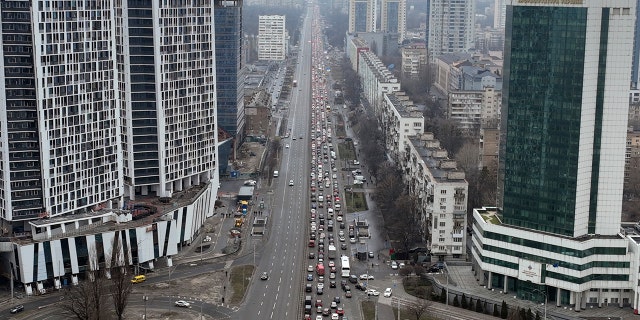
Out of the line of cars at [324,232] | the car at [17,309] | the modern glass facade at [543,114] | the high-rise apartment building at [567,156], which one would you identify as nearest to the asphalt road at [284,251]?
the line of cars at [324,232]

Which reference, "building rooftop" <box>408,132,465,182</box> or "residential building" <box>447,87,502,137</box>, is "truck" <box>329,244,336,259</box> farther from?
"residential building" <box>447,87,502,137</box>

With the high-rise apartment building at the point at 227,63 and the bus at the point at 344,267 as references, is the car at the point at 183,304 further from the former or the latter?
the high-rise apartment building at the point at 227,63

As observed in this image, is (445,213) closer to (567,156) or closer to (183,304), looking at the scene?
(567,156)

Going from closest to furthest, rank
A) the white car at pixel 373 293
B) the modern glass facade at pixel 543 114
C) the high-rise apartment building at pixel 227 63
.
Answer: the modern glass facade at pixel 543 114
the white car at pixel 373 293
the high-rise apartment building at pixel 227 63

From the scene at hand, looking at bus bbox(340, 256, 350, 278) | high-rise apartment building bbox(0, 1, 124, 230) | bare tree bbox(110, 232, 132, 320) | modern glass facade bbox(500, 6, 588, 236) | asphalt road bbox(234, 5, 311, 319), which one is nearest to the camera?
bare tree bbox(110, 232, 132, 320)

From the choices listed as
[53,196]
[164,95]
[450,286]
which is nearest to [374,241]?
[450,286]

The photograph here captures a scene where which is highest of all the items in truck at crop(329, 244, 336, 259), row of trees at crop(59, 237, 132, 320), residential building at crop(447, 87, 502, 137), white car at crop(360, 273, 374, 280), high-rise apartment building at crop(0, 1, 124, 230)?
high-rise apartment building at crop(0, 1, 124, 230)

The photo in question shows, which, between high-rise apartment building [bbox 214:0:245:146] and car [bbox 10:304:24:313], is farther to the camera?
high-rise apartment building [bbox 214:0:245:146]

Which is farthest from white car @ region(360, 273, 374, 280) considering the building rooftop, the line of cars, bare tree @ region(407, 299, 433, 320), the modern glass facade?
the building rooftop

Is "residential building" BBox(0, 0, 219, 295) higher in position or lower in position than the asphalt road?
higher
